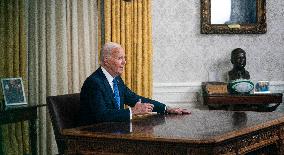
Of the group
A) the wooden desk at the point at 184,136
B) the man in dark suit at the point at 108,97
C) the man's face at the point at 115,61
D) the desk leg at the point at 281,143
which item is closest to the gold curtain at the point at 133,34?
the man in dark suit at the point at 108,97

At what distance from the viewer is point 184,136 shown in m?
2.31

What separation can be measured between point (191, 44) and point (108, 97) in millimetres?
2741

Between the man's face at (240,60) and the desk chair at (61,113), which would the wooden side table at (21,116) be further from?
the man's face at (240,60)

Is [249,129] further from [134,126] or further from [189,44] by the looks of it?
[189,44]

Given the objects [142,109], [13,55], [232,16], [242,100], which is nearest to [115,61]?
[142,109]

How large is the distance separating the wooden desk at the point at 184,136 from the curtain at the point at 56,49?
2.16 meters

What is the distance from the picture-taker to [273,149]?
310 cm

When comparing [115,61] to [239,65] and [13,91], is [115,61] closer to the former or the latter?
[13,91]

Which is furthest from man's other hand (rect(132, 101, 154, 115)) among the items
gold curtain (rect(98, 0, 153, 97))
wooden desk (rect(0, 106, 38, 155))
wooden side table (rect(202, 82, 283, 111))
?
gold curtain (rect(98, 0, 153, 97))

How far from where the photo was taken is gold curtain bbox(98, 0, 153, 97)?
545 centimetres

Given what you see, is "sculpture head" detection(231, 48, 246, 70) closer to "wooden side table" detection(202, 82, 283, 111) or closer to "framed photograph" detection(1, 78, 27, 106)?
"wooden side table" detection(202, 82, 283, 111)

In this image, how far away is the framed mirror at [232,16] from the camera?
19.0 ft

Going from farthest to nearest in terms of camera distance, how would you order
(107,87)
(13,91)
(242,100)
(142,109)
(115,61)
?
(242,100) < (13,91) < (115,61) < (107,87) < (142,109)

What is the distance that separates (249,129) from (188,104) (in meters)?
3.30
